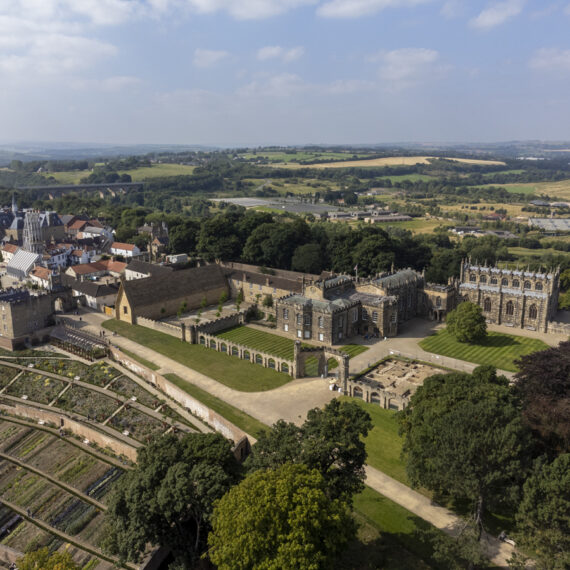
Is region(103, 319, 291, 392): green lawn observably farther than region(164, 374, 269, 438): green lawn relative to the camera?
Yes

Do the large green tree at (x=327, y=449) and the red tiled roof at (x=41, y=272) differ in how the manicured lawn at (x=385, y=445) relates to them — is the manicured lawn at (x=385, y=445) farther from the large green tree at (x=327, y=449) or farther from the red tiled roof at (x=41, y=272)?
the red tiled roof at (x=41, y=272)

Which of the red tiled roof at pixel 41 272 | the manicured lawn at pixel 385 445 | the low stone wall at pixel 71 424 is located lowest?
the low stone wall at pixel 71 424

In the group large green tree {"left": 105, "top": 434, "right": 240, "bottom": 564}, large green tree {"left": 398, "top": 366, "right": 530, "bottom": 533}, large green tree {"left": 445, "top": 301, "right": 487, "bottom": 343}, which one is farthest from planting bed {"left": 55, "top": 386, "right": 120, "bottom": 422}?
large green tree {"left": 445, "top": 301, "right": 487, "bottom": 343}

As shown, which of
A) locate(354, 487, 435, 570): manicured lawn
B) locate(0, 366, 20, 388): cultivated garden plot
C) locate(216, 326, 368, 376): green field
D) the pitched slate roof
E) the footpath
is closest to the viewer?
locate(354, 487, 435, 570): manicured lawn

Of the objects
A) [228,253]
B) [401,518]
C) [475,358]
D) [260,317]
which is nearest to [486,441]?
[401,518]

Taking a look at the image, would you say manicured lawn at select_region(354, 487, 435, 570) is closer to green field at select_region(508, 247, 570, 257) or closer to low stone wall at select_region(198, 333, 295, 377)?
low stone wall at select_region(198, 333, 295, 377)

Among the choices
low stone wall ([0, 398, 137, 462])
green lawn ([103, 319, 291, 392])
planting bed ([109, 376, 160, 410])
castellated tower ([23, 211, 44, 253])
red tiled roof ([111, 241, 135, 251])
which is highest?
castellated tower ([23, 211, 44, 253])

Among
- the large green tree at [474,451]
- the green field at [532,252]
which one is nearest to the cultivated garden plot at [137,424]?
the large green tree at [474,451]

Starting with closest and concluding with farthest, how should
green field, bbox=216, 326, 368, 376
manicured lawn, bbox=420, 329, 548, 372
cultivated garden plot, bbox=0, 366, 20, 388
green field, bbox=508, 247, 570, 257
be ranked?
cultivated garden plot, bbox=0, 366, 20, 388, manicured lawn, bbox=420, 329, 548, 372, green field, bbox=216, 326, 368, 376, green field, bbox=508, 247, 570, 257
